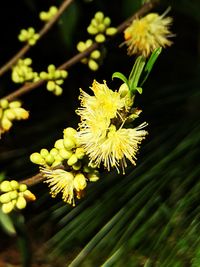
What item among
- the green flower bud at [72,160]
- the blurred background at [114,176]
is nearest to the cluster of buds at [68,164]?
the green flower bud at [72,160]

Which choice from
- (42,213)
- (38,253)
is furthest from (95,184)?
(38,253)

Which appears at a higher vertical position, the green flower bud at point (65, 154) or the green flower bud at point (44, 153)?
the green flower bud at point (44, 153)

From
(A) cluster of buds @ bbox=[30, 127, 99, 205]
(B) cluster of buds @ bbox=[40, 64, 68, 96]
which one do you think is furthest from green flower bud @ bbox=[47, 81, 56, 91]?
(A) cluster of buds @ bbox=[30, 127, 99, 205]

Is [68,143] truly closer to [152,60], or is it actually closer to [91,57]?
[152,60]

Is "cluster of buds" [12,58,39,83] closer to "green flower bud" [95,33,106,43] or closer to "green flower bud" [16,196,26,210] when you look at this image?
"green flower bud" [95,33,106,43]

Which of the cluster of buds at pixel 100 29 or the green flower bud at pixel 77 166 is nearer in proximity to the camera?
the green flower bud at pixel 77 166

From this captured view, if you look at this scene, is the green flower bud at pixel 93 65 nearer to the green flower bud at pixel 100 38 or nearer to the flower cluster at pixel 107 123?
the green flower bud at pixel 100 38
